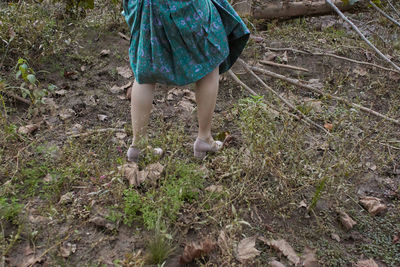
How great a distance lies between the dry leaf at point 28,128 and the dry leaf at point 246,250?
5.25 ft

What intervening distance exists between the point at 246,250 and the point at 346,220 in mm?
618

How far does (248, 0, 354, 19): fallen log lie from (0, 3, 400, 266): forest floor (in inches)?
→ 55.5

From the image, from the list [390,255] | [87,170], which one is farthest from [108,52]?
[390,255]

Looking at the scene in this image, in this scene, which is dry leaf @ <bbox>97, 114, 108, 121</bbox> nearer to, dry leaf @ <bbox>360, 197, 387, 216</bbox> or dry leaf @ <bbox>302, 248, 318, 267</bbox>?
dry leaf @ <bbox>302, 248, 318, 267</bbox>

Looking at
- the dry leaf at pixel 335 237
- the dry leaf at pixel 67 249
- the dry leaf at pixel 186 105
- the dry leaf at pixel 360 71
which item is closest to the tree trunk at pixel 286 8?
the dry leaf at pixel 360 71

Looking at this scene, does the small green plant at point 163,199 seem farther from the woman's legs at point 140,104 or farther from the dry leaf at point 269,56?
the dry leaf at point 269,56

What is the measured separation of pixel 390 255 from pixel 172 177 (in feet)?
3.90

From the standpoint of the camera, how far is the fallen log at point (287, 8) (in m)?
4.00

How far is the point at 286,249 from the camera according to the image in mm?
1758

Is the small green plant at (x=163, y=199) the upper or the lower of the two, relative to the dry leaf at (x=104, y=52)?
lower

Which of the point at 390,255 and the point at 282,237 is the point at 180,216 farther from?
the point at 390,255

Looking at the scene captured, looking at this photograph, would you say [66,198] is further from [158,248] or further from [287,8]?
[287,8]

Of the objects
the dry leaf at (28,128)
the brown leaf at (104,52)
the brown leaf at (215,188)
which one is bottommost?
the brown leaf at (215,188)

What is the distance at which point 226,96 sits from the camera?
312 centimetres
